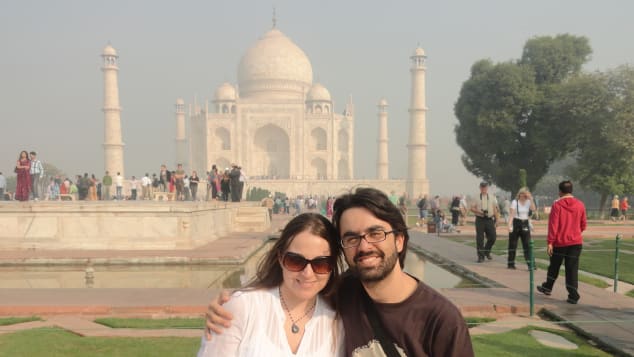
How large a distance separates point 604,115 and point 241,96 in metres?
31.4

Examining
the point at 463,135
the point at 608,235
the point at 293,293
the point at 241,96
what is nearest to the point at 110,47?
the point at 241,96

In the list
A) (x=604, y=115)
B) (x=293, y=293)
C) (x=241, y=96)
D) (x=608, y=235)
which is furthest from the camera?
(x=241, y=96)

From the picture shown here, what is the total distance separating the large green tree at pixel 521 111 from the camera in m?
23.6

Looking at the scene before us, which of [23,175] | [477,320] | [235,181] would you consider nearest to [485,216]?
[477,320]

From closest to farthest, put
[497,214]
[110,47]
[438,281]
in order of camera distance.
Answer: [438,281]
[497,214]
[110,47]

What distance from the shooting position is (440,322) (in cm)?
155

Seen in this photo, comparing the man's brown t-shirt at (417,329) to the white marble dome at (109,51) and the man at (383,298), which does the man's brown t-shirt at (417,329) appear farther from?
the white marble dome at (109,51)

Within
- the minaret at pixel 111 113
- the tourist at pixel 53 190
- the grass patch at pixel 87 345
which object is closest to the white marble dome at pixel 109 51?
the minaret at pixel 111 113

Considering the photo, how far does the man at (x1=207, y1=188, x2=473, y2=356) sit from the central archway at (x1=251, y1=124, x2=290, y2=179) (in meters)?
43.9

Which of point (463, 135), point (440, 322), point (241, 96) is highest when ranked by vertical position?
point (241, 96)

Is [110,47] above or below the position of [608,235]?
above

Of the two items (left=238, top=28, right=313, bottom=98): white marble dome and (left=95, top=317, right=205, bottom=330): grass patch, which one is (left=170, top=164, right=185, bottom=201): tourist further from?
(left=238, top=28, right=313, bottom=98): white marble dome

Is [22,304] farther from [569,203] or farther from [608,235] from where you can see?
[608,235]

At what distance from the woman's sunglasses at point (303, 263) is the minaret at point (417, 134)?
1547 inches
